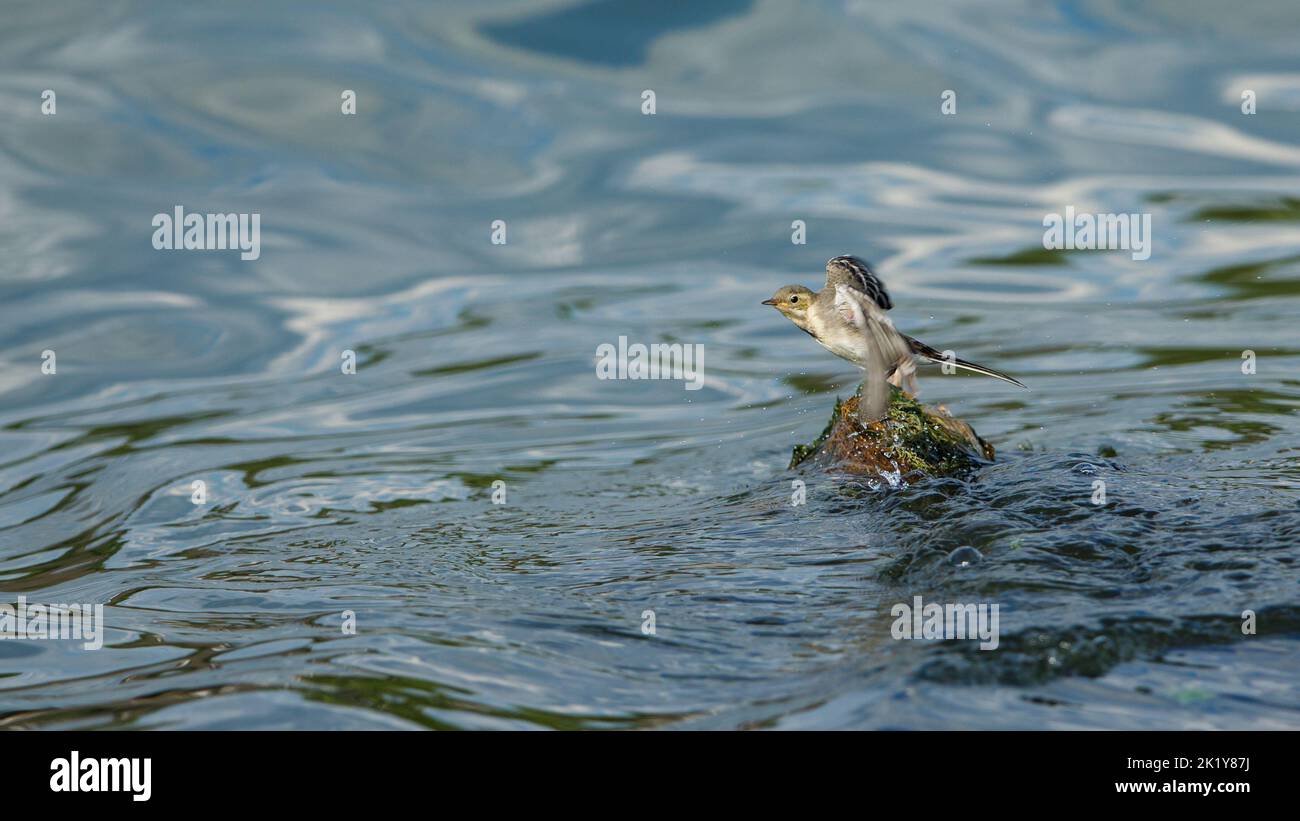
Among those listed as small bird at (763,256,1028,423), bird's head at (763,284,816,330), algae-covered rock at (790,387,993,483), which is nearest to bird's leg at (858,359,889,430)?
small bird at (763,256,1028,423)

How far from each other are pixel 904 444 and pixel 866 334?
Result: 0.66 m

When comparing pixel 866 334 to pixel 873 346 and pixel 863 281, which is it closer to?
pixel 873 346

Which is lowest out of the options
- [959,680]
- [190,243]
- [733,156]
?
[959,680]

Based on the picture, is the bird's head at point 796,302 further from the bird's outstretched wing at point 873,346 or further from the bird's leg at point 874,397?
the bird's leg at point 874,397

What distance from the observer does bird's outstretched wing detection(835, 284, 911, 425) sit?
7387 millimetres

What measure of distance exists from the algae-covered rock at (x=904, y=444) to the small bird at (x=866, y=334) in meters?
0.09

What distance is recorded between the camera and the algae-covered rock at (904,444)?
7.57 meters

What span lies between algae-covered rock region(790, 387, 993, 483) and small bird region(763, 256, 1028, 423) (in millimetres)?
90

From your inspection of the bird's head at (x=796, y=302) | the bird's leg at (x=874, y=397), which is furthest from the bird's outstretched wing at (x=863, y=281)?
the bird's head at (x=796, y=302)
